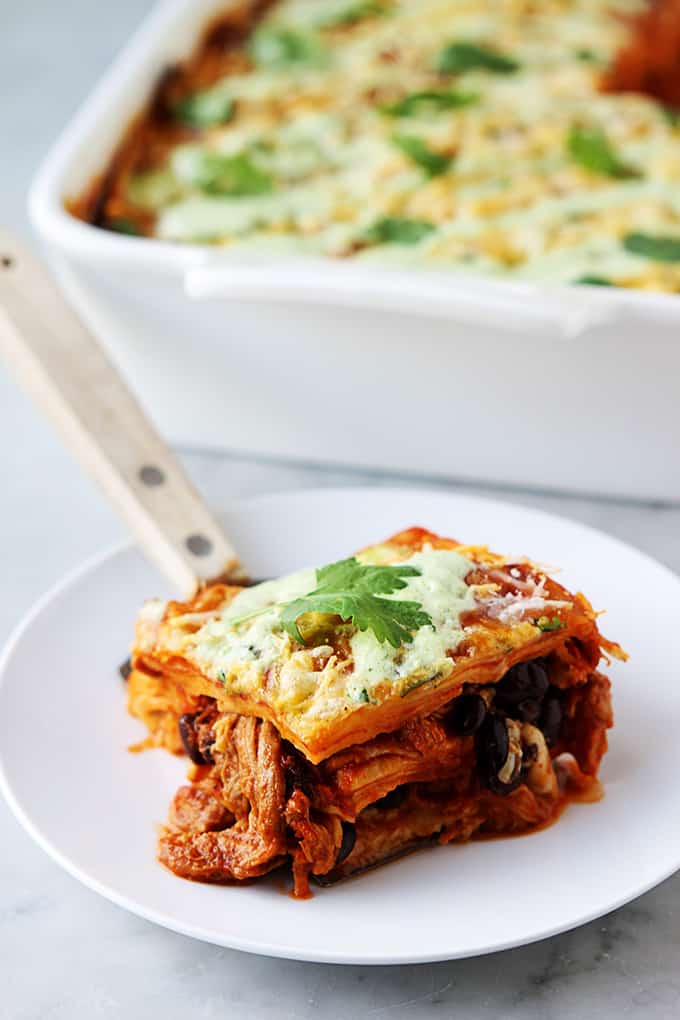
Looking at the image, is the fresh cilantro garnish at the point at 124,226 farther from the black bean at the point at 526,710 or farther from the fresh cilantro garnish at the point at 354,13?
the black bean at the point at 526,710

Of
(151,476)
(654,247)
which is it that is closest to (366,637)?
(151,476)

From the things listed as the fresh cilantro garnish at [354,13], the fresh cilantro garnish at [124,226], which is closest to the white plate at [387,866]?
the fresh cilantro garnish at [124,226]

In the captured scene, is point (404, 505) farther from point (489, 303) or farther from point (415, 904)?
point (415, 904)

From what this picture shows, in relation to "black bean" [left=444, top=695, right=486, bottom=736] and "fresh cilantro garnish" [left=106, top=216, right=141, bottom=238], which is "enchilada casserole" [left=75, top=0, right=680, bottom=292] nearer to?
"fresh cilantro garnish" [left=106, top=216, right=141, bottom=238]

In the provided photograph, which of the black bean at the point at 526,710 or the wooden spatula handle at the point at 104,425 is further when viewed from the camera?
the wooden spatula handle at the point at 104,425

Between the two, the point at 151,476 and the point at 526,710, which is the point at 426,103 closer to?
the point at 151,476

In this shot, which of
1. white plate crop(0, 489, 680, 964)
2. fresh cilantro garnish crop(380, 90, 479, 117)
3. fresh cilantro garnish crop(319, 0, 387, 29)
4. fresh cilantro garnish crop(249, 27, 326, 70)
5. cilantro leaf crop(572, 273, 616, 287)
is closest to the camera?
white plate crop(0, 489, 680, 964)

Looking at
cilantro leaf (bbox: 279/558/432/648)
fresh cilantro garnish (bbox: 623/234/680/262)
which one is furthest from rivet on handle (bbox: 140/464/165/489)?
fresh cilantro garnish (bbox: 623/234/680/262)
